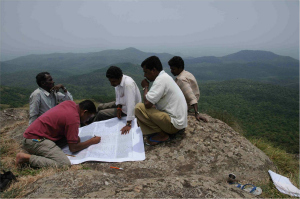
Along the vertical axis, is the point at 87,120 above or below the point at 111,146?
above

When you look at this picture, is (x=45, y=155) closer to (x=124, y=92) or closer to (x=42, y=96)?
(x=42, y=96)

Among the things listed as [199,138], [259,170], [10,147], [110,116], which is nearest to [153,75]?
[199,138]

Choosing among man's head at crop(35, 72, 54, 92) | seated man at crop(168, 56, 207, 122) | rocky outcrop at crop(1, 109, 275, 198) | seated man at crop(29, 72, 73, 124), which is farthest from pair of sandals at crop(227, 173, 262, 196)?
man's head at crop(35, 72, 54, 92)

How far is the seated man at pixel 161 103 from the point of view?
3.07m

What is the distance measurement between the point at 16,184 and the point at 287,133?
33.1m

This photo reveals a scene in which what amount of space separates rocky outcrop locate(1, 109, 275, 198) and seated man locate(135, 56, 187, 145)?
0.64 m

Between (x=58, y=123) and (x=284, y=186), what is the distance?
418 cm

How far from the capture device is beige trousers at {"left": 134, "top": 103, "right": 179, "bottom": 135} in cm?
322

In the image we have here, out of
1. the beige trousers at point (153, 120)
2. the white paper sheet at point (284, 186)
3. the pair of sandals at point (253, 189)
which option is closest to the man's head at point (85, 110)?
the beige trousers at point (153, 120)

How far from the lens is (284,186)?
9.52ft

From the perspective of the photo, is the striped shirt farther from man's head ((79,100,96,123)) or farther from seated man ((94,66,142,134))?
man's head ((79,100,96,123))

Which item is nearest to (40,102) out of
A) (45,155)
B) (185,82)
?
(45,155)

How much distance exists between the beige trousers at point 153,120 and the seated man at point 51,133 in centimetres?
96

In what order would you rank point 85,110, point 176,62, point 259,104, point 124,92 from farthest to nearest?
point 259,104
point 176,62
point 124,92
point 85,110
